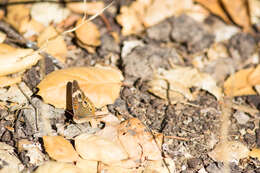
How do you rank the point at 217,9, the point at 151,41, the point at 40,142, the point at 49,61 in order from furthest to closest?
the point at 217,9 < the point at 151,41 < the point at 49,61 < the point at 40,142

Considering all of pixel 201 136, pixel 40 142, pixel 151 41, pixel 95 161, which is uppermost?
pixel 151 41

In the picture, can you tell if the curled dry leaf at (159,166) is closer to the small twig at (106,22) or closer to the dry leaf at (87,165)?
the dry leaf at (87,165)

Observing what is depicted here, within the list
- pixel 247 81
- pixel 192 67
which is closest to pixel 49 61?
pixel 192 67

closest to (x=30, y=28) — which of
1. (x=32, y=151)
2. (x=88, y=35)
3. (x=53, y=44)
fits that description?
(x=53, y=44)

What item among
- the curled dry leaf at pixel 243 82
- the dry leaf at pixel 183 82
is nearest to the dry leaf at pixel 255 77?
the curled dry leaf at pixel 243 82

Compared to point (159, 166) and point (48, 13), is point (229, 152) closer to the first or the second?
point (159, 166)

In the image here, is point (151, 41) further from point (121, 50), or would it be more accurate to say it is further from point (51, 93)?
point (51, 93)

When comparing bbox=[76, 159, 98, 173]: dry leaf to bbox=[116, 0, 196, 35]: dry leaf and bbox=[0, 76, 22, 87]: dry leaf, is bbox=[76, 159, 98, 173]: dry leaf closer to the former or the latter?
bbox=[0, 76, 22, 87]: dry leaf
